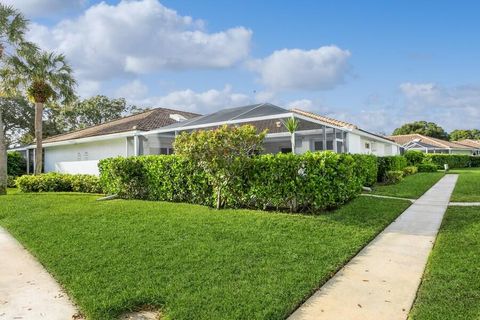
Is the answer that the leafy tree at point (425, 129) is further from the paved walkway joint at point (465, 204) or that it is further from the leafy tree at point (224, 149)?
the leafy tree at point (224, 149)

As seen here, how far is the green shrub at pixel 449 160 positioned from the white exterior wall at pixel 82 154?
97.4ft

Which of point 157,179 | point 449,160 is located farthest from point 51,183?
point 449,160

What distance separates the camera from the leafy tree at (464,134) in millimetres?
92688

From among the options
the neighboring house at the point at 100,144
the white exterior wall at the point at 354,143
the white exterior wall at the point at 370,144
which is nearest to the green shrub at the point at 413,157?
the white exterior wall at the point at 370,144

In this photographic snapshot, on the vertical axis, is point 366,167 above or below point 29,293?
above

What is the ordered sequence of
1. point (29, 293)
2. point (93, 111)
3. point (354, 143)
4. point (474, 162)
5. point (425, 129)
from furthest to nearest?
point (425, 129)
point (474, 162)
point (93, 111)
point (354, 143)
point (29, 293)

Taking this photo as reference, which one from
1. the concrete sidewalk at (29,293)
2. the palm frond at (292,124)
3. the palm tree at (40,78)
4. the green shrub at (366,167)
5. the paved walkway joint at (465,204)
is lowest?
the concrete sidewalk at (29,293)

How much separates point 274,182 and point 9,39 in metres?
19.1

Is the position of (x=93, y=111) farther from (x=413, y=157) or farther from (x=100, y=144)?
(x=413, y=157)

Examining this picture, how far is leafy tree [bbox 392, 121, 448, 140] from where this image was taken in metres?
76.6

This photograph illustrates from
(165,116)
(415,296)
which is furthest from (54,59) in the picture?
(415,296)

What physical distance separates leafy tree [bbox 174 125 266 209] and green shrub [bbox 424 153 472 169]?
31907 millimetres

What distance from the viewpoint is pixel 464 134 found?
92.8 m

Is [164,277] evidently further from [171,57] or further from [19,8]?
[19,8]
